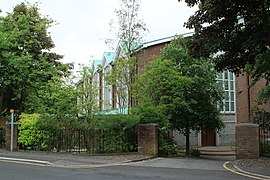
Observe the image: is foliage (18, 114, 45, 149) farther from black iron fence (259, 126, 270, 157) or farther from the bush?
black iron fence (259, 126, 270, 157)

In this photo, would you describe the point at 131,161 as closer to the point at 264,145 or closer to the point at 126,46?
the point at 264,145

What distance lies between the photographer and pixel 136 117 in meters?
18.6

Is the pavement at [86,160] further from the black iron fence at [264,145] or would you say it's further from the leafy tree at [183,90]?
the black iron fence at [264,145]

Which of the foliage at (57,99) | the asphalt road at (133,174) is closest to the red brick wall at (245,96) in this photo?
the foliage at (57,99)

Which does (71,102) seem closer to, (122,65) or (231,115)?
(122,65)

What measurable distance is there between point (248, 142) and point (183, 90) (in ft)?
19.8

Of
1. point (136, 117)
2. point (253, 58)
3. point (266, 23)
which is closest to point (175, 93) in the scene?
point (136, 117)

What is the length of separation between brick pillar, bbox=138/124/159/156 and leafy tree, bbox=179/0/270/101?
558 centimetres

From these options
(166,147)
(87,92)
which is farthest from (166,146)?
(87,92)

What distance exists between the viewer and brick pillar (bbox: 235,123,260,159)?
15.9m

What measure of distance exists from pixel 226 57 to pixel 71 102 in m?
10.1

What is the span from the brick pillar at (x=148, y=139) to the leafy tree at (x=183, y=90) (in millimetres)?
→ 2152

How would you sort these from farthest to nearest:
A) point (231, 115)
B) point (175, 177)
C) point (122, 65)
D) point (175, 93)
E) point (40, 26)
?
point (231, 115) → point (40, 26) → point (122, 65) → point (175, 93) → point (175, 177)

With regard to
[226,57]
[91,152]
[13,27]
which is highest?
[13,27]
